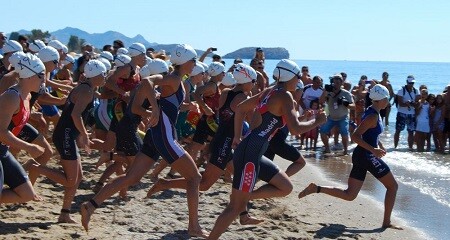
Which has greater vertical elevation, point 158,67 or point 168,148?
point 158,67

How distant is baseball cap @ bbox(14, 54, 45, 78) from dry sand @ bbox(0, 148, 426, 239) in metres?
1.56

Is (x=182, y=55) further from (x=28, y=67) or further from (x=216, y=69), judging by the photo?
(x=216, y=69)

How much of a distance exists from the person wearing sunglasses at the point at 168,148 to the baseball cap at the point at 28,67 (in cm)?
121

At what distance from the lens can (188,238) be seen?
23.7 ft

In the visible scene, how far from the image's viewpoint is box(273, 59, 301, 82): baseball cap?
258 inches

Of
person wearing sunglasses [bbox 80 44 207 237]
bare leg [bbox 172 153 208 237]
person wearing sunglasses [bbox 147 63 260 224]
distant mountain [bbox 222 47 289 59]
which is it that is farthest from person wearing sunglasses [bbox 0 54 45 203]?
distant mountain [bbox 222 47 289 59]

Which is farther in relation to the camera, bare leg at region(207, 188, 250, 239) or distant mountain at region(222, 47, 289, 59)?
distant mountain at region(222, 47, 289, 59)

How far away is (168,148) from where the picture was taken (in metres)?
6.84

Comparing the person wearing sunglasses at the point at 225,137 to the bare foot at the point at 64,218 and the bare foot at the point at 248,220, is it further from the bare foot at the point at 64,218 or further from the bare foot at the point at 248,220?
the bare foot at the point at 64,218

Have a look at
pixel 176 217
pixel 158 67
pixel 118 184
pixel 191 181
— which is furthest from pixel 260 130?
pixel 176 217

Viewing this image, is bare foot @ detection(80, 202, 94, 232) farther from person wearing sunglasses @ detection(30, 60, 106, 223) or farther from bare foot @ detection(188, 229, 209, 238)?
bare foot @ detection(188, 229, 209, 238)

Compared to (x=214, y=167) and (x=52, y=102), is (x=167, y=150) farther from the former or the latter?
(x=52, y=102)

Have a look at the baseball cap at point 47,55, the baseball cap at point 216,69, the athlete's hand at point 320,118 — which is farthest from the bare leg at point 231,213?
the baseball cap at point 216,69

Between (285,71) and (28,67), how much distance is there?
2.20 meters
